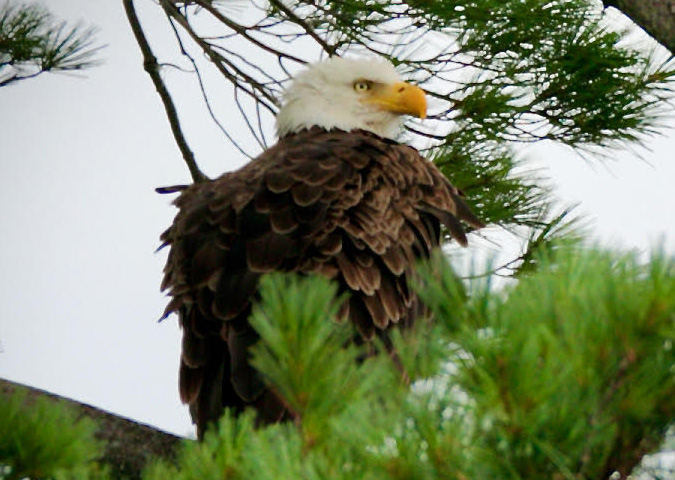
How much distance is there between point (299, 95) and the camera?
3.60m

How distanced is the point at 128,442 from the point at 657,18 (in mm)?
1464

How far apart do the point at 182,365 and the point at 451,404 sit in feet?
5.79

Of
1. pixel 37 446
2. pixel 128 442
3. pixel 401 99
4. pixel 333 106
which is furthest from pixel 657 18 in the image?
pixel 37 446

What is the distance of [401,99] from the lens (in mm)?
3385

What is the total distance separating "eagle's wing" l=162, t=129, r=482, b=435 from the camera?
2520mm

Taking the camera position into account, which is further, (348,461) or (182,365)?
(182,365)

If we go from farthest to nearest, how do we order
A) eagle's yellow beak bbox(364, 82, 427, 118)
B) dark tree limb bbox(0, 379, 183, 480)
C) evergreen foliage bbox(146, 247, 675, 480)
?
eagle's yellow beak bbox(364, 82, 427, 118) < dark tree limb bbox(0, 379, 183, 480) < evergreen foliage bbox(146, 247, 675, 480)

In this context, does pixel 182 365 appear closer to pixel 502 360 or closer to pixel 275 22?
pixel 275 22

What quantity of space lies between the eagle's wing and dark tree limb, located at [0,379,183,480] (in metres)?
0.15

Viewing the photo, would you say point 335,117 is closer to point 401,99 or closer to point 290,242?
point 401,99

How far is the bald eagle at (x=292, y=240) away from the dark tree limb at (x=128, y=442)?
15 cm

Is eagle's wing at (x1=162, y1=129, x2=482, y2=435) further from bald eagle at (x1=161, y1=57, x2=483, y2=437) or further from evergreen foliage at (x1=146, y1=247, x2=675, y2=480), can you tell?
evergreen foliage at (x1=146, y1=247, x2=675, y2=480)

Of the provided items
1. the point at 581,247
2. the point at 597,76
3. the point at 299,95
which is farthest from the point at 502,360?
the point at 299,95

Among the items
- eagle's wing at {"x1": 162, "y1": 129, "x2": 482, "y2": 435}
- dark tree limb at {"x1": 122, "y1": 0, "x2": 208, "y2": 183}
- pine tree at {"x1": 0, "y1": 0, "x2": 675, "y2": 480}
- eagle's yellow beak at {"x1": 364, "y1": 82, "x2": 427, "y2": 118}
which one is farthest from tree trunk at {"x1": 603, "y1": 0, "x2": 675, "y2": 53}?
pine tree at {"x1": 0, "y1": 0, "x2": 675, "y2": 480}
